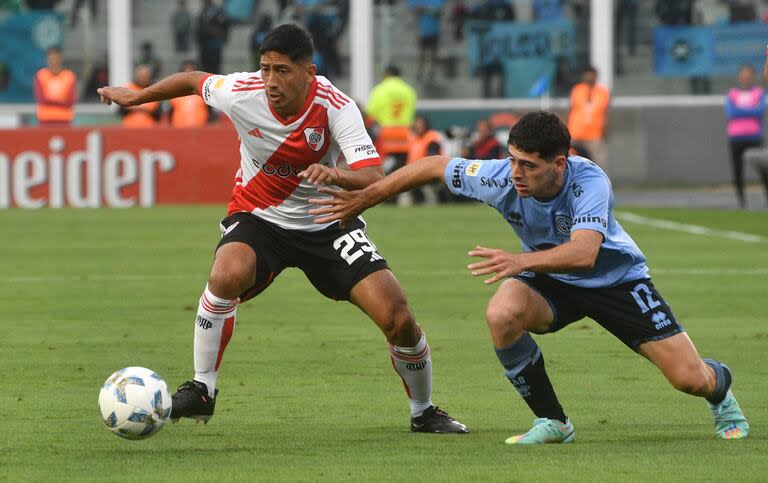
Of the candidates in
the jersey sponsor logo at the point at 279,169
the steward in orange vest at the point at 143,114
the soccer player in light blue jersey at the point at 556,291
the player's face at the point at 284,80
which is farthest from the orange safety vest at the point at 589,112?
the soccer player in light blue jersey at the point at 556,291

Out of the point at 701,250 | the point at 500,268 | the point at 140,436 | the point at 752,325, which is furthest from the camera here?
the point at 701,250

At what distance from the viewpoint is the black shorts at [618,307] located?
22.9 feet

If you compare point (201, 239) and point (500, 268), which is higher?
point (500, 268)

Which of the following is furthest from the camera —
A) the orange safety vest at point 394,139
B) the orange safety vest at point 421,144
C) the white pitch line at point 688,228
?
the orange safety vest at point 394,139

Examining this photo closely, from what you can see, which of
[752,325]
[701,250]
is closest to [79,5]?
[701,250]

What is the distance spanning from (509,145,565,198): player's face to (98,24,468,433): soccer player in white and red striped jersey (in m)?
0.83

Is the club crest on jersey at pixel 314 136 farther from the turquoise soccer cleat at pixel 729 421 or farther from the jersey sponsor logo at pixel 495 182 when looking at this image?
the turquoise soccer cleat at pixel 729 421

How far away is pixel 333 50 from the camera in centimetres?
3167

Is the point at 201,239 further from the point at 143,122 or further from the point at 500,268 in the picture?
the point at 500,268

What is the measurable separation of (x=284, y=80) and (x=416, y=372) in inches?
57.3

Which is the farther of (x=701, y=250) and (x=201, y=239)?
(x=201, y=239)

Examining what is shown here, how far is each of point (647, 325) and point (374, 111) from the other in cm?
1892

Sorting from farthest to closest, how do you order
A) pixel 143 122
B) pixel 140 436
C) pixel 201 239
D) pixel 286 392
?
pixel 143 122 → pixel 201 239 → pixel 286 392 → pixel 140 436

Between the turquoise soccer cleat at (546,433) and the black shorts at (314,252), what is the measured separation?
1.05 metres
